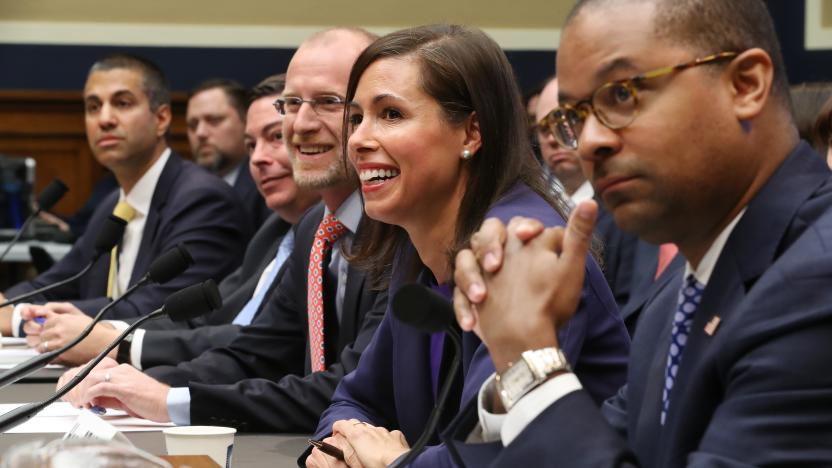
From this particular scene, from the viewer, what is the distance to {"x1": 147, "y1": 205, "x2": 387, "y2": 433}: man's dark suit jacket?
86.8 inches

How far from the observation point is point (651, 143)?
1223 millimetres

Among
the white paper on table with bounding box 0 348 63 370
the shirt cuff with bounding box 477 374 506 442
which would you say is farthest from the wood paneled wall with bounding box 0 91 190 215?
the shirt cuff with bounding box 477 374 506 442

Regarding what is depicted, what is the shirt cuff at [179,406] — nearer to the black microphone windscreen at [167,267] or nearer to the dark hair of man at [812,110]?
the black microphone windscreen at [167,267]

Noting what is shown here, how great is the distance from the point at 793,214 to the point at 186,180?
3300mm

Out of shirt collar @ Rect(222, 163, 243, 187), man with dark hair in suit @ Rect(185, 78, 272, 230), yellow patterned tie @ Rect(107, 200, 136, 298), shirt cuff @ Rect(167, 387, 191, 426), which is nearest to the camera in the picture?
shirt cuff @ Rect(167, 387, 191, 426)

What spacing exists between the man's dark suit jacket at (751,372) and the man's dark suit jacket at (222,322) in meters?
1.70

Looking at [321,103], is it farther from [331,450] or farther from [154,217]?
[154,217]

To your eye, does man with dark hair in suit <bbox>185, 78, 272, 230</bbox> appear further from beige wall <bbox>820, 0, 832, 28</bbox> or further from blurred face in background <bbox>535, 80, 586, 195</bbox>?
beige wall <bbox>820, 0, 832, 28</bbox>

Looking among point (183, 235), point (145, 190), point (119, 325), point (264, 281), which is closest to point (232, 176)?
point (145, 190)

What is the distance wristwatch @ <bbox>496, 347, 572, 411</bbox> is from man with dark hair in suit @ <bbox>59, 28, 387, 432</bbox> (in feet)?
3.37

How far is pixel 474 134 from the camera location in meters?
2.04

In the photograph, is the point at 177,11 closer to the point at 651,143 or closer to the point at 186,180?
the point at 186,180

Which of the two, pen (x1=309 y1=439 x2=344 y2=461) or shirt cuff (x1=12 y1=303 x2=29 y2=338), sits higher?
pen (x1=309 y1=439 x2=344 y2=461)

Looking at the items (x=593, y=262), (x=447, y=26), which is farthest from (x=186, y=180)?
(x=593, y=262)
